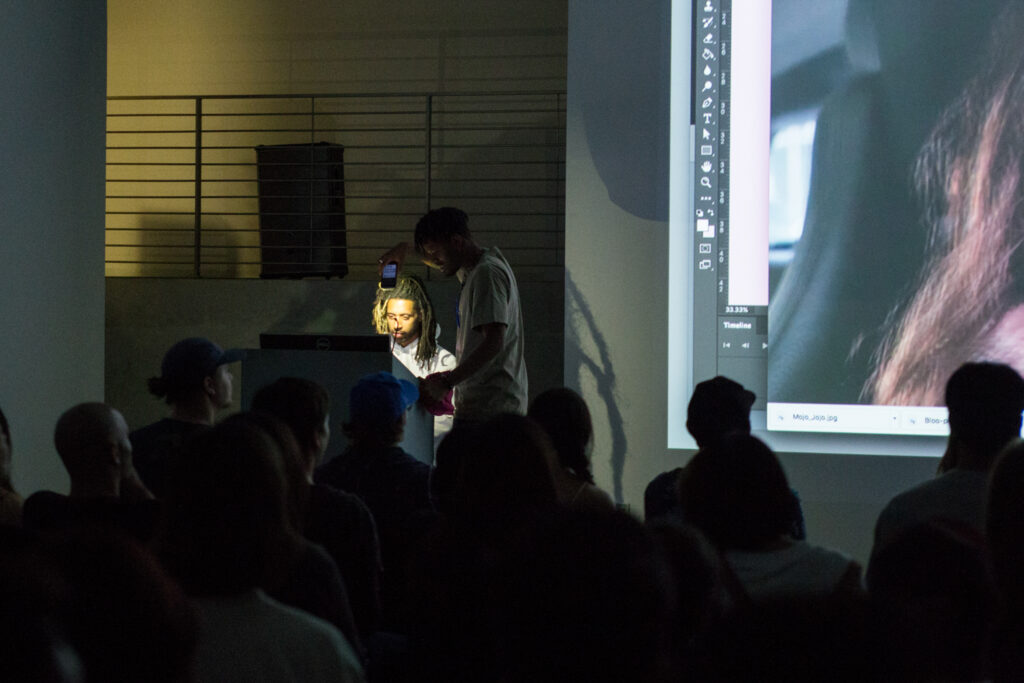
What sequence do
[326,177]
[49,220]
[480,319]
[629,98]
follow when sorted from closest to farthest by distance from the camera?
[480,319] → [629,98] → [49,220] → [326,177]

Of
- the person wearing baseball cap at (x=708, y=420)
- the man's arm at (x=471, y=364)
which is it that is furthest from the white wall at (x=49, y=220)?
the person wearing baseball cap at (x=708, y=420)

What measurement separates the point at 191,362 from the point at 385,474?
655mm

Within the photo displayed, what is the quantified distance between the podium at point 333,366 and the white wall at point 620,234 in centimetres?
99

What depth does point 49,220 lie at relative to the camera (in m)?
4.46

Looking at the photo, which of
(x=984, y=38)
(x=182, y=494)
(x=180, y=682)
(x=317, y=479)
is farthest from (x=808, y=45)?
(x=180, y=682)

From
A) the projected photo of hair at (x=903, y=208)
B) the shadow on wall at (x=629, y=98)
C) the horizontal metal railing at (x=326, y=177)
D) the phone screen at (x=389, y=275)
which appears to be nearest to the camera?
the projected photo of hair at (x=903, y=208)

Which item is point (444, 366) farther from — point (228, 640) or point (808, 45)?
point (228, 640)

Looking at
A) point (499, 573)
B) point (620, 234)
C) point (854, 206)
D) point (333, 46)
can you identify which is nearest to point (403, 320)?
point (620, 234)

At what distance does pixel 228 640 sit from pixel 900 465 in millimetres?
3213

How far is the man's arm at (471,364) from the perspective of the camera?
3.31m

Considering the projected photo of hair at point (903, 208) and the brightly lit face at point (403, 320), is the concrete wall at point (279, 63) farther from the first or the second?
the projected photo of hair at point (903, 208)

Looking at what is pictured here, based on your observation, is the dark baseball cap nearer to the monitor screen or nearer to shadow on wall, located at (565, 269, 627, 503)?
the monitor screen

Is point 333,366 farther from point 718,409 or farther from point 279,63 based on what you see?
point 279,63

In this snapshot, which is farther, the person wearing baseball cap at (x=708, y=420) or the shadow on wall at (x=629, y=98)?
the shadow on wall at (x=629, y=98)
